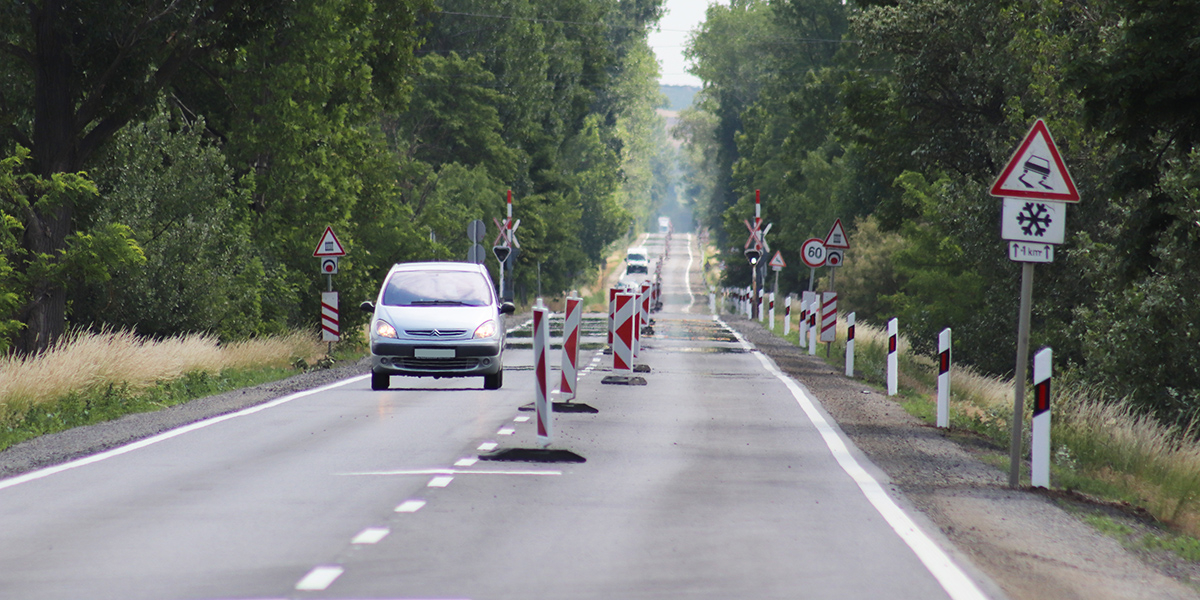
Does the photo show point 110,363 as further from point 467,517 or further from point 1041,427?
point 1041,427

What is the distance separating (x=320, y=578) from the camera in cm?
702

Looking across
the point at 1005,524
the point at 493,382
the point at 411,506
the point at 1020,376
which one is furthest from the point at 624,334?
the point at 1005,524

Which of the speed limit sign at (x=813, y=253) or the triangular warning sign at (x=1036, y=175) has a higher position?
the triangular warning sign at (x=1036, y=175)

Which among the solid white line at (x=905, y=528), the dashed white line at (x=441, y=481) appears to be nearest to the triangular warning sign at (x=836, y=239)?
the solid white line at (x=905, y=528)

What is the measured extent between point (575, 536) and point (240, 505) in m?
2.51

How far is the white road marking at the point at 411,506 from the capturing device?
9266 millimetres

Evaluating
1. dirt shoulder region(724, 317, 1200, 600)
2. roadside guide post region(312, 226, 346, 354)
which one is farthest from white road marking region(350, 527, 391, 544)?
roadside guide post region(312, 226, 346, 354)

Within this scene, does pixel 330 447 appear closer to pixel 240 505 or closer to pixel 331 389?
pixel 240 505

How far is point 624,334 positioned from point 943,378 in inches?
262

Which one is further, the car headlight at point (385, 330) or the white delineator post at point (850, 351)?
the white delineator post at point (850, 351)

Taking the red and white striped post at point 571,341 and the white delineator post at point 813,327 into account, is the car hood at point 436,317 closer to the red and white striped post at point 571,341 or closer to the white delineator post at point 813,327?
the red and white striped post at point 571,341

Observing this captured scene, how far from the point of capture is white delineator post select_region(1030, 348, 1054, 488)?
11.1 meters

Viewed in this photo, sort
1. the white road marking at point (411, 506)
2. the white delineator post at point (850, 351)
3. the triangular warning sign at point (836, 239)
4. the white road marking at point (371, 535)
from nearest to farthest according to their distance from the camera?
the white road marking at point (371, 535) < the white road marking at point (411, 506) < the white delineator post at point (850, 351) < the triangular warning sign at point (836, 239)

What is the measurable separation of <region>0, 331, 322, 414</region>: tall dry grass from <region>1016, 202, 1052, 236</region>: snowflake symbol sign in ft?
34.9
